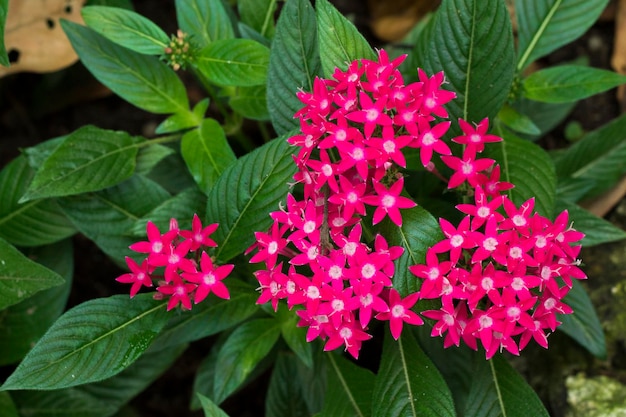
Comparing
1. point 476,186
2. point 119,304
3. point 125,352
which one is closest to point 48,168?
point 119,304

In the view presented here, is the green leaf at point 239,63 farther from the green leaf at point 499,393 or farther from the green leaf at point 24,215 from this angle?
the green leaf at point 499,393

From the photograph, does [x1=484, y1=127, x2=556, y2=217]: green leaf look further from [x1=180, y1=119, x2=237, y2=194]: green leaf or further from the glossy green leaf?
the glossy green leaf

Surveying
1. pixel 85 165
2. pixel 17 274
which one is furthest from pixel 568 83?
pixel 17 274

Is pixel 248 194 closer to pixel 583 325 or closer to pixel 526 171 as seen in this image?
pixel 526 171

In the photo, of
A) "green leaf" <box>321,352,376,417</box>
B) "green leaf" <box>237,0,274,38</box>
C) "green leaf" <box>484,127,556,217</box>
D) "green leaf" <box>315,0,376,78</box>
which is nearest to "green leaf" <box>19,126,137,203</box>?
"green leaf" <box>237,0,274,38</box>

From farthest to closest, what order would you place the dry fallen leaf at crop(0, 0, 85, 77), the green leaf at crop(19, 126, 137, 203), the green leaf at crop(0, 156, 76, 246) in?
the dry fallen leaf at crop(0, 0, 85, 77) < the green leaf at crop(0, 156, 76, 246) < the green leaf at crop(19, 126, 137, 203)

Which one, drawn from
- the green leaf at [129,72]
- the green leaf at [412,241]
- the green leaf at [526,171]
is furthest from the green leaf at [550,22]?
the green leaf at [129,72]
